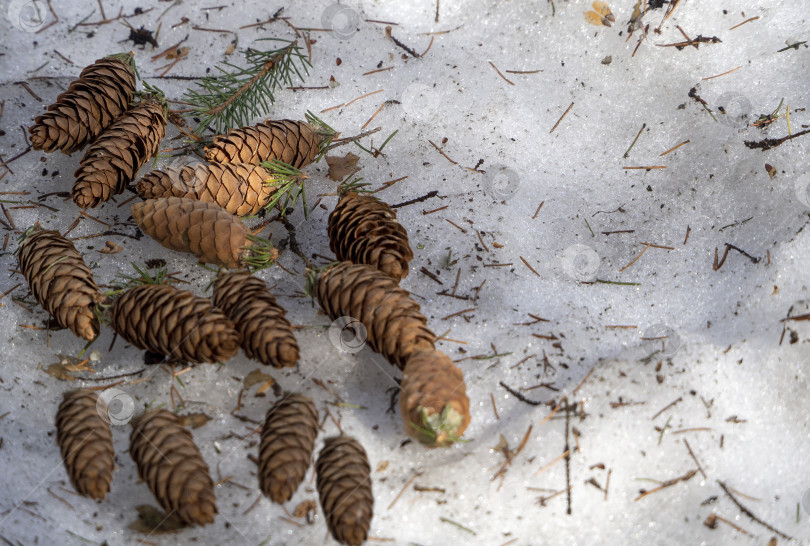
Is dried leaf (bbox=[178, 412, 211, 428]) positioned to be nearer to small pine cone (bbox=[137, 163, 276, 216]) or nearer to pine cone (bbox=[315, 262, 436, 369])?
pine cone (bbox=[315, 262, 436, 369])

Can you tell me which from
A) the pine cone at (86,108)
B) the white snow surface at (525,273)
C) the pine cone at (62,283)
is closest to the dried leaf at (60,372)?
the white snow surface at (525,273)

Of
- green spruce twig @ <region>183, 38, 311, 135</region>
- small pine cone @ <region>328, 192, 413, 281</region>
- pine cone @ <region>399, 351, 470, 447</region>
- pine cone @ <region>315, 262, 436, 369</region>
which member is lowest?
pine cone @ <region>399, 351, 470, 447</region>

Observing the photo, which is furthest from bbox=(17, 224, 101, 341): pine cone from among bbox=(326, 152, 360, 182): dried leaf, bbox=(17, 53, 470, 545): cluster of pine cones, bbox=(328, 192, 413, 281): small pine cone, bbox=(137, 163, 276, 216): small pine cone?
bbox=(326, 152, 360, 182): dried leaf

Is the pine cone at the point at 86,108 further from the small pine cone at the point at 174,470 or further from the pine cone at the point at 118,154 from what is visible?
the small pine cone at the point at 174,470

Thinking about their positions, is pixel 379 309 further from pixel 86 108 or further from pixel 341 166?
pixel 86 108

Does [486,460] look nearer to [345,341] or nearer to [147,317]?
[345,341]

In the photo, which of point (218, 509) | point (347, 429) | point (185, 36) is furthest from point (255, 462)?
point (185, 36)

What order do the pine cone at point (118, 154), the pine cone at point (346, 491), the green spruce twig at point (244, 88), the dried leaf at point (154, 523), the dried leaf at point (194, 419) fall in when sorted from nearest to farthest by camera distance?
1. the pine cone at point (346, 491)
2. the dried leaf at point (154, 523)
3. the dried leaf at point (194, 419)
4. the pine cone at point (118, 154)
5. the green spruce twig at point (244, 88)
